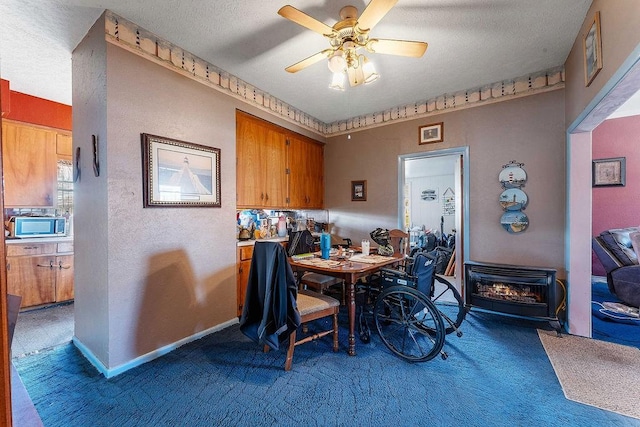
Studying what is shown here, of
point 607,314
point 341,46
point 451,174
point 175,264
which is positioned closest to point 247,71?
point 341,46

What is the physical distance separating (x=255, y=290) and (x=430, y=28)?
249 centimetres

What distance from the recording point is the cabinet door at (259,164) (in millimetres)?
3201

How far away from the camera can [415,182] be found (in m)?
7.94

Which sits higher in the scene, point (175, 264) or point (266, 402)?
point (175, 264)

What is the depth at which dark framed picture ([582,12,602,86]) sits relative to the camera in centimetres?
188

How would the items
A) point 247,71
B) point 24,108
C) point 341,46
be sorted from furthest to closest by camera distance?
point 24,108 < point 247,71 < point 341,46

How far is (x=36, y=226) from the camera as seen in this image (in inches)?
138

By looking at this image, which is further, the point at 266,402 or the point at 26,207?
the point at 26,207

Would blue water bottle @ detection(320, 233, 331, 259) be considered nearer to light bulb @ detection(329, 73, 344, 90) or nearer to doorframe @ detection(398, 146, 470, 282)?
light bulb @ detection(329, 73, 344, 90)

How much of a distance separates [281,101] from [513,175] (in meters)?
2.89

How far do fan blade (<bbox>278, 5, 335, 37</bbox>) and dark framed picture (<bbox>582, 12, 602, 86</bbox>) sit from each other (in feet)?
5.79

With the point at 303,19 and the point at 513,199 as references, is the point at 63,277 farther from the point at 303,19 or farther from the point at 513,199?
the point at 513,199

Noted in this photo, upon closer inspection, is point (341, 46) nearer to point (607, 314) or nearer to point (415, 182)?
point (607, 314)

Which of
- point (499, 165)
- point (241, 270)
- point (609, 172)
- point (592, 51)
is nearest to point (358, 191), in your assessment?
point (499, 165)
